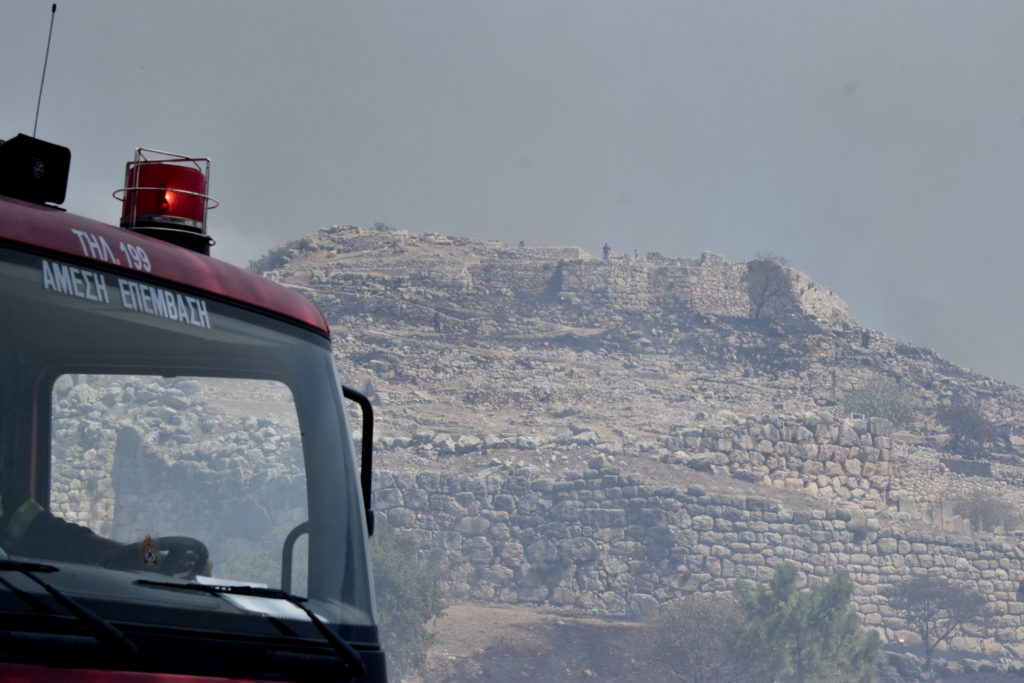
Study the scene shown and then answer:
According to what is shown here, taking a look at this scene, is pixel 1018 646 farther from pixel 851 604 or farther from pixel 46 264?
pixel 46 264

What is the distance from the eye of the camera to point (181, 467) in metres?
2.08

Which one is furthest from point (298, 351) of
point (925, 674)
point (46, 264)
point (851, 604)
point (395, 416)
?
point (395, 416)

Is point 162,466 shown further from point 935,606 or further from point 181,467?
point 935,606

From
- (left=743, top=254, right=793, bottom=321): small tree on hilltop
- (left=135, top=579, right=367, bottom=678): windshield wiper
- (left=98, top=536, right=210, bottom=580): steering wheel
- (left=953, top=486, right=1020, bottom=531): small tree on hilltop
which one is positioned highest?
(left=743, top=254, right=793, bottom=321): small tree on hilltop

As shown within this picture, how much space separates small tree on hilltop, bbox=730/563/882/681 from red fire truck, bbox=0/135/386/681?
2021 cm

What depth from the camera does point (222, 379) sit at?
7.36ft

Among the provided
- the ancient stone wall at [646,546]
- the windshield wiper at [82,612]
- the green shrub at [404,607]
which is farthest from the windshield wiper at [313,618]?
the ancient stone wall at [646,546]

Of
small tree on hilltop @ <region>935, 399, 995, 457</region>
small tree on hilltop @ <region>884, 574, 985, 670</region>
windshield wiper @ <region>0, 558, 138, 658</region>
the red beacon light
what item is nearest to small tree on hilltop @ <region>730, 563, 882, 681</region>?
small tree on hilltop @ <region>884, 574, 985, 670</region>

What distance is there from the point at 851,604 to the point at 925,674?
3126 mm

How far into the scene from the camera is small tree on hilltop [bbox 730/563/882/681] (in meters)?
21.3

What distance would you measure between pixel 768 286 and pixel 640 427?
48.9 feet

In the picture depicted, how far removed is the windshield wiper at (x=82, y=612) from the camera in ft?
5.32

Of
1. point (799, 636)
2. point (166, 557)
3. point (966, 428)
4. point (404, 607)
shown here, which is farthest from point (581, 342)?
point (166, 557)

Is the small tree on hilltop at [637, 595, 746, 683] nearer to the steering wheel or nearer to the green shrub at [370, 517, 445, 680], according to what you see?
the green shrub at [370, 517, 445, 680]
